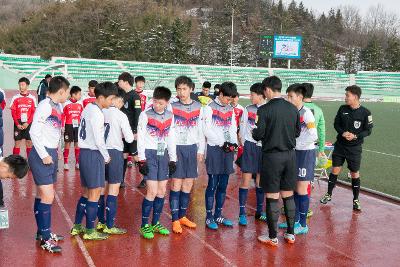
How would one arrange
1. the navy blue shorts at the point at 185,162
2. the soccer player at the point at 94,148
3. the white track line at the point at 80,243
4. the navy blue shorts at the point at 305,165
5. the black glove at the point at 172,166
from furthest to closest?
the navy blue shorts at the point at 305,165 < the navy blue shorts at the point at 185,162 < the black glove at the point at 172,166 < the soccer player at the point at 94,148 < the white track line at the point at 80,243

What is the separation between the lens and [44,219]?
17.4 feet

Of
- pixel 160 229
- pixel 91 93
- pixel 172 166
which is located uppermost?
pixel 91 93

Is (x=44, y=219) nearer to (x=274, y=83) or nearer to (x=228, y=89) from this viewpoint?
(x=228, y=89)

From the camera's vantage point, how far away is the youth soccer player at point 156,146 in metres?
5.81

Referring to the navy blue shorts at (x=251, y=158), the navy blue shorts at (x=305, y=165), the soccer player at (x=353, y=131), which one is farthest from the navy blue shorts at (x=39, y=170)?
the soccer player at (x=353, y=131)

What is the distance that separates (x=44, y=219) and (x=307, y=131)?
3.69m

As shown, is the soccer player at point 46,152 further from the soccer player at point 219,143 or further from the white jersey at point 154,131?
the soccer player at point 219,143

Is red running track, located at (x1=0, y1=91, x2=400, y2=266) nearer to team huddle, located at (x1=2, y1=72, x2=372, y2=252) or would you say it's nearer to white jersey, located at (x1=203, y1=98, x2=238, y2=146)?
team huddle, located at (x1=2, y1=72, x2=372, y2=252)

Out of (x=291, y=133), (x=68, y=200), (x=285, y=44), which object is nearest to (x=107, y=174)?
(x=68, y=200)

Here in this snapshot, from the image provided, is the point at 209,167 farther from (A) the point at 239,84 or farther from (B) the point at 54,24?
(B) the point at 54,24

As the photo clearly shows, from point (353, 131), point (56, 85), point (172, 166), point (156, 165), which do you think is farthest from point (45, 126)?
point (353, 131)

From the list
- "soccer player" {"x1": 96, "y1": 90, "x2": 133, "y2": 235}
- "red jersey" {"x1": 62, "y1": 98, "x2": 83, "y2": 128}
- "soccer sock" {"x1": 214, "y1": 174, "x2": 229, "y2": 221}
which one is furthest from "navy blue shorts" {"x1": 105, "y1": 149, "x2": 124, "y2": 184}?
"red jersey" {"x1": 62, "y1": 98, "x2": 83, "y2": 128}

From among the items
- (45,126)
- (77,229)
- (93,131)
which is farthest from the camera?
(77,229)

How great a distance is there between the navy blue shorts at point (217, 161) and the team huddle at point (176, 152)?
1cm
